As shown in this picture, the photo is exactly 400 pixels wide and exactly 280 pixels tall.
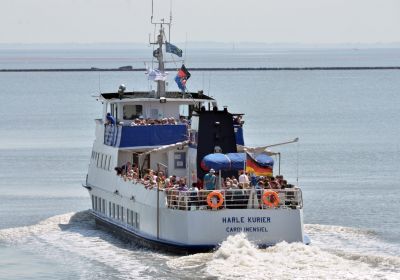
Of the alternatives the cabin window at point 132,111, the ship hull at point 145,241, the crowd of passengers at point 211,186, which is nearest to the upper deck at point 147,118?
the cabin window at point 132,111

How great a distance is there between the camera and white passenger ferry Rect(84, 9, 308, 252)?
137 ft

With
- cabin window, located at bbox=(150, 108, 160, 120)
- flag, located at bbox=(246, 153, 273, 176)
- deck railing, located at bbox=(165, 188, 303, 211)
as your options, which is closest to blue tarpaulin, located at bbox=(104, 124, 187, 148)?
cabin window, located at bbox=(150, 108, 160, 120)

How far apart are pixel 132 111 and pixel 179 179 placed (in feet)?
27.9

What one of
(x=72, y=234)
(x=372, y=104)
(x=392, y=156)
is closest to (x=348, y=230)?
(x=72, y=234)

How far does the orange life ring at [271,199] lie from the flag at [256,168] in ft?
14.7

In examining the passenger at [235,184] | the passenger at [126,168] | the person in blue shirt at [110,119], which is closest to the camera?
the passenger at [235,184]

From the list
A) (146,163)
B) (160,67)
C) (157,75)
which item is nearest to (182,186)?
(146,163)

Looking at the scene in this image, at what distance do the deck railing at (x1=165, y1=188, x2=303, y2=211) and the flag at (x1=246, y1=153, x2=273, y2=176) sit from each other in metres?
4.11

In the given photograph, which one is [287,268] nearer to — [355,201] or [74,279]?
[74,279]

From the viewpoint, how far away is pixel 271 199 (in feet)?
137

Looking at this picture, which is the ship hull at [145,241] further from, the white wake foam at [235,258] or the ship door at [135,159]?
the ship door at [135,159]

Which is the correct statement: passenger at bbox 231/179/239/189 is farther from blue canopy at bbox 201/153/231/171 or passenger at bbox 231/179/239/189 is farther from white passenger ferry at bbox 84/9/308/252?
blue canopy at bbox 201/153/231/171

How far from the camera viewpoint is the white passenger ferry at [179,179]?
137 feet

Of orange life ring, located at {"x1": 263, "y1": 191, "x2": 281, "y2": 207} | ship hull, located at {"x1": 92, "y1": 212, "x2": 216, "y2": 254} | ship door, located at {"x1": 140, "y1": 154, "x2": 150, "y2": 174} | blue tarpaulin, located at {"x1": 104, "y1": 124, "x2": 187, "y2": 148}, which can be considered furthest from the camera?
ship door, located at {"x1": 140, "y1": 154, "x2": 150, "y2": 174}
